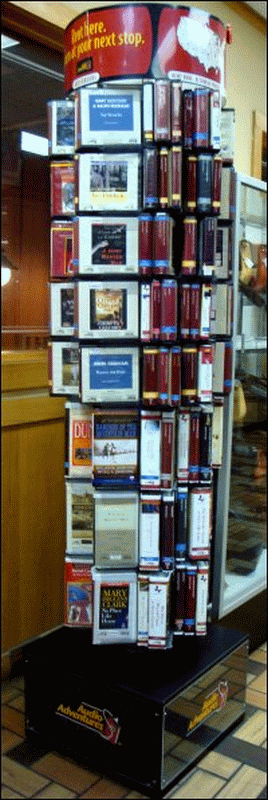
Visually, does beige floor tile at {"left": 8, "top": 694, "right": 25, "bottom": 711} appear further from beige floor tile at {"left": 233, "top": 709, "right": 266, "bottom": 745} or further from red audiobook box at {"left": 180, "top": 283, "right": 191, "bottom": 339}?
red audiobook box at {"left": 180, "top": 283, "right": 191, "bottom": 339}

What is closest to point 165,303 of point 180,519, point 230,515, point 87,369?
point 87,369

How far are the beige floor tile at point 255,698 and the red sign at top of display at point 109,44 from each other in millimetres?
876

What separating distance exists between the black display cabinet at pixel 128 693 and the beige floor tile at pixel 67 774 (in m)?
0.54

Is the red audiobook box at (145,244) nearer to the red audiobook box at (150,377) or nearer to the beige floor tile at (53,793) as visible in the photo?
the red audiobook box at (150,377)

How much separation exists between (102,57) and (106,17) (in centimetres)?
11

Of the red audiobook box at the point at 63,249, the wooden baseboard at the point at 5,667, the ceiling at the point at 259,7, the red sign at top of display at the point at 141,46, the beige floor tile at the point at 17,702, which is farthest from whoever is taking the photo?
the wooden baseboard at the point at 5,667

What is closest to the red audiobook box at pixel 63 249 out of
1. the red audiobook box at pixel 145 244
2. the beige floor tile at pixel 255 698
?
the red audiobook box at pixel 145 244

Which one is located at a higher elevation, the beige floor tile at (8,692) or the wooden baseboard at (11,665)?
the wooden baseboard at (11,665)

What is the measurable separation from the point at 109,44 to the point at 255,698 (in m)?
1.05

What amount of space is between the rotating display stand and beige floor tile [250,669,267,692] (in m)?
0.08

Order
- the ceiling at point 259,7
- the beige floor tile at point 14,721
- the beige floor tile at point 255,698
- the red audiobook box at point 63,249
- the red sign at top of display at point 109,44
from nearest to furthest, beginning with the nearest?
the ceiling at point 259,7 → the red sign at top of display at point 109,44 → the beige floor tile at point 255,698 → the red audiobook box at point 63,249 → the beige floor tile at point 14,721

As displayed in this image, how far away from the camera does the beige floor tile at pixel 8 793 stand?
763 millimetres

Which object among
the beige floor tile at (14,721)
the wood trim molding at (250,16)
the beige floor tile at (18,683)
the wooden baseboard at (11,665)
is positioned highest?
the wood trim molding at (250,16)

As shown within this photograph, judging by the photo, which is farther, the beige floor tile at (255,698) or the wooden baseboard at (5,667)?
the wooden baseboard at (5,667)
